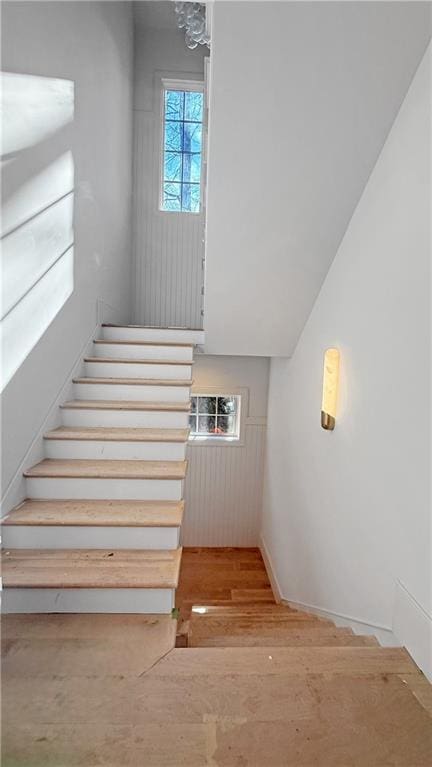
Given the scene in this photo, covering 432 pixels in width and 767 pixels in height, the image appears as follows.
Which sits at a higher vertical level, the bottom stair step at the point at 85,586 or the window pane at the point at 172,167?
the window pane at the point at 172,167

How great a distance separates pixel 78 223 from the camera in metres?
2.70

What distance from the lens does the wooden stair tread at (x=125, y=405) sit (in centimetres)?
246

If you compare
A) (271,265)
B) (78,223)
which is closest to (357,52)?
(271,265)

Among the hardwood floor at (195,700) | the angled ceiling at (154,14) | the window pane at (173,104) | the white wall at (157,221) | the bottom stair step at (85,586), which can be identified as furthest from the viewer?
the window pane at (173,104)

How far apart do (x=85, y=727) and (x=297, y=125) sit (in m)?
2.43

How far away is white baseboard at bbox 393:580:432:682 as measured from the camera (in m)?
1.35

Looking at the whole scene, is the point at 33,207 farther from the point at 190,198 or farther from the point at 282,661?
the point at 190,198

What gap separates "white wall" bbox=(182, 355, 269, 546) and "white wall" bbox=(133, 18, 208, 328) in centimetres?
74

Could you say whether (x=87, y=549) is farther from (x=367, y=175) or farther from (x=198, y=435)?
(x=198, y=435)

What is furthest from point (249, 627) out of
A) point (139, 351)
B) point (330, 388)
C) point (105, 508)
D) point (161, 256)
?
point (161, 256)

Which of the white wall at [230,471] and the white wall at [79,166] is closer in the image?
the white wall at [79,166]

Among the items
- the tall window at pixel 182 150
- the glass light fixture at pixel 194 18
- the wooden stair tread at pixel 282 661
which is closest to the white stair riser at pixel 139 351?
the wooden stair tread at pixel 282 661

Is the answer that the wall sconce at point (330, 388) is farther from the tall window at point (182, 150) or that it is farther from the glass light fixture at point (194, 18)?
the tall window at point (182, 150)

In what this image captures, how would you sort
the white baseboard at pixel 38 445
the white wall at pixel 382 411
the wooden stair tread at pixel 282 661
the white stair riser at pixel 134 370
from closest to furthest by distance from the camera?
the wooden stair tread at pixel 282 661
the white wall at pixel 382 411
the white baseboard at pixel 38 445
the white stair riser at pixel 134 370
